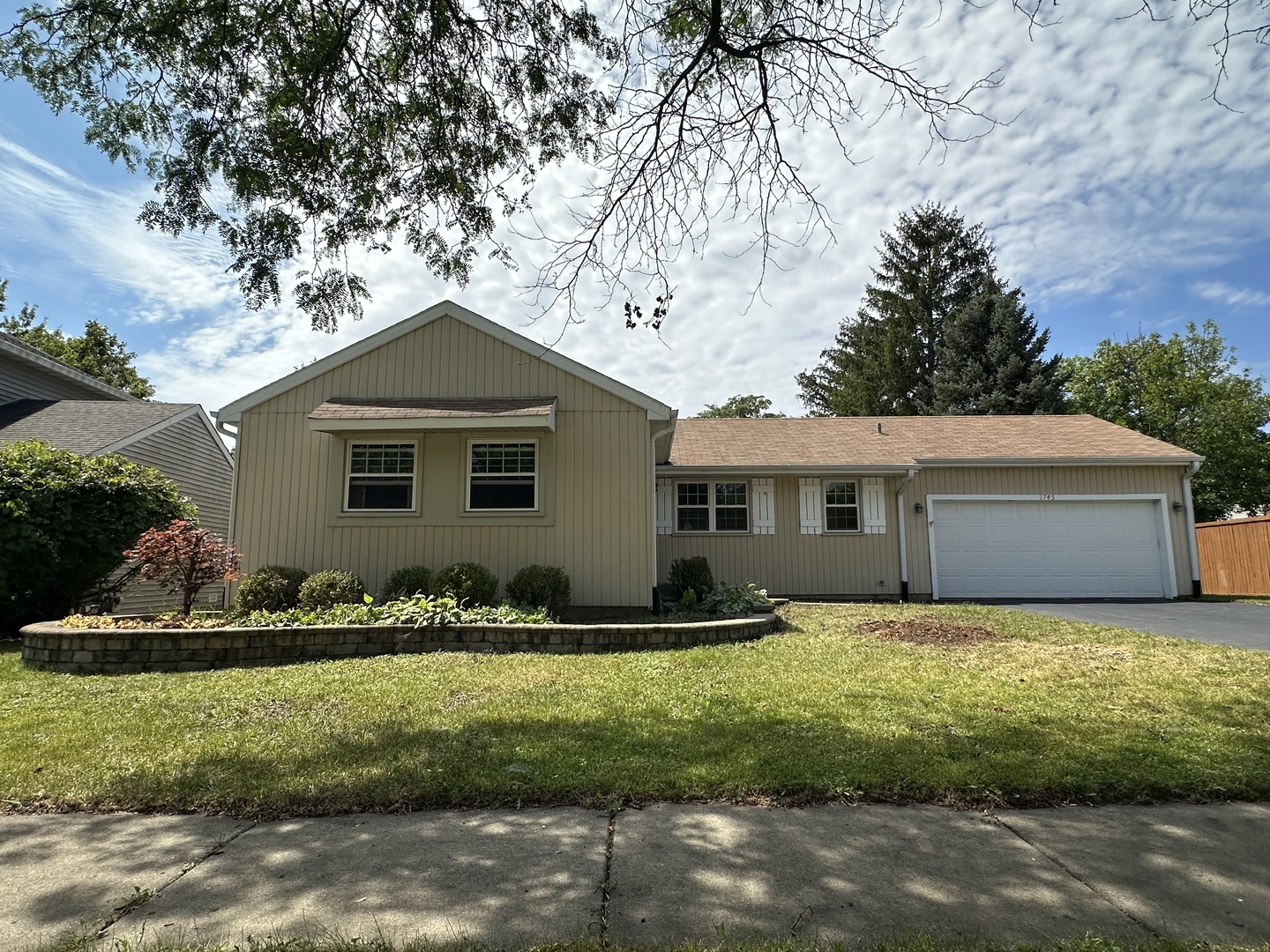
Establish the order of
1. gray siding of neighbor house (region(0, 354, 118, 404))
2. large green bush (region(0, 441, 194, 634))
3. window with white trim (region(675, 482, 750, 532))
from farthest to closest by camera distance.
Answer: gray siding of neighbor house (region(0, 354, 118, 404)), window with white trim (region(675, 482, 750, 532)), large green bush (region(0, 441, 194, 634))

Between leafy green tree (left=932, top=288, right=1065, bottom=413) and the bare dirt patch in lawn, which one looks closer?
the bare dirt patch in lawn

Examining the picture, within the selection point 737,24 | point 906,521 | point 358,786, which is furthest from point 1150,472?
point 358,786

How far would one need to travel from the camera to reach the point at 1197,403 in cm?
3081

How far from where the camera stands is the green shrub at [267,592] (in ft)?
32.3

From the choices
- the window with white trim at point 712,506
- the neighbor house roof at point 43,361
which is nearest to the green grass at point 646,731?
the window with white trim at point 712,506

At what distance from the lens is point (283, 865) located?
115 inches

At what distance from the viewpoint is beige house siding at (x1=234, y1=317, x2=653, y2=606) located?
10758 mm

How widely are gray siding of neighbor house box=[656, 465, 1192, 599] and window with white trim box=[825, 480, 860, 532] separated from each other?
23 centimetres

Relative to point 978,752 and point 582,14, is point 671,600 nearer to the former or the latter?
point 978,752

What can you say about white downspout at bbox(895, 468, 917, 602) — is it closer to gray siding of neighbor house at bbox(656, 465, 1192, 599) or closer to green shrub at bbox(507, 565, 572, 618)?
gray siding of neighbor house at bbox(656, 465, 1192, 599)

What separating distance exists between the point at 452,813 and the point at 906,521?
1246 centimetres

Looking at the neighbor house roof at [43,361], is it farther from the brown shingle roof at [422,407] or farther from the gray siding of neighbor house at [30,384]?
the brown shingle roof at [422,407]

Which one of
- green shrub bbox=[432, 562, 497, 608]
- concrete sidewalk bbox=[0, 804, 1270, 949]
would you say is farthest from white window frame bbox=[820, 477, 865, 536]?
concrete sidewalk bbox=[0, 804, 1270, 949]

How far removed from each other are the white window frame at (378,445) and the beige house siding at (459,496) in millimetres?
73
